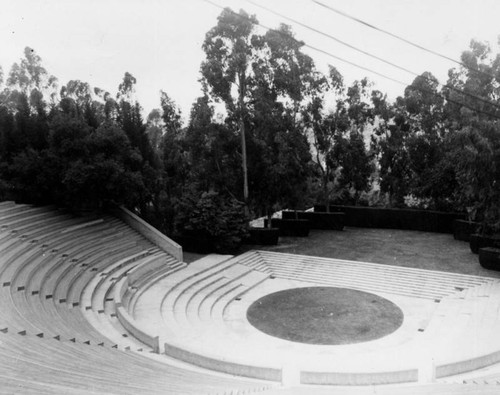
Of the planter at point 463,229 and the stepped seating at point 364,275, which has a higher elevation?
the planter at point 463,229

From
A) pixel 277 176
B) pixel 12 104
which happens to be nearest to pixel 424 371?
pixel 277 176

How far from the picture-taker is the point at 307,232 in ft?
90.5

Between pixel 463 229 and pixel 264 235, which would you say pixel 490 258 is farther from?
pixel 264 235

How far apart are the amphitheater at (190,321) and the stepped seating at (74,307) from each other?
48 mm

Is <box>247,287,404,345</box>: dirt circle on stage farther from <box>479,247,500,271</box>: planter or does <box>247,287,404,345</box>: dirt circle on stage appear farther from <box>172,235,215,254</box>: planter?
<box>479,247,500,271</box>: planter

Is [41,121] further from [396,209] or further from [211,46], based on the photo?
[396,209]

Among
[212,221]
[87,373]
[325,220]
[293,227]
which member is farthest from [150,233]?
[87,373]

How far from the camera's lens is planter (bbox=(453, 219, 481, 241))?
2506 cm

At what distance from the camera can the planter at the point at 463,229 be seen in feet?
82.2

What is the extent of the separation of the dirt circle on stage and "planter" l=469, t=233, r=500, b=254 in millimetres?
7118

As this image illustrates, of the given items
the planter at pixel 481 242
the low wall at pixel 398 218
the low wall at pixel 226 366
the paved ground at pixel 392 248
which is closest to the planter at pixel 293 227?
the paved ground at pixel 392 248

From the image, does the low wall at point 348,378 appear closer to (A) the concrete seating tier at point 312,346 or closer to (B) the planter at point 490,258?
(A) the concrete seating tier at point 312,346

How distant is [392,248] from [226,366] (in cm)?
1573

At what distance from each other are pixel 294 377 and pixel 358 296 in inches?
332
